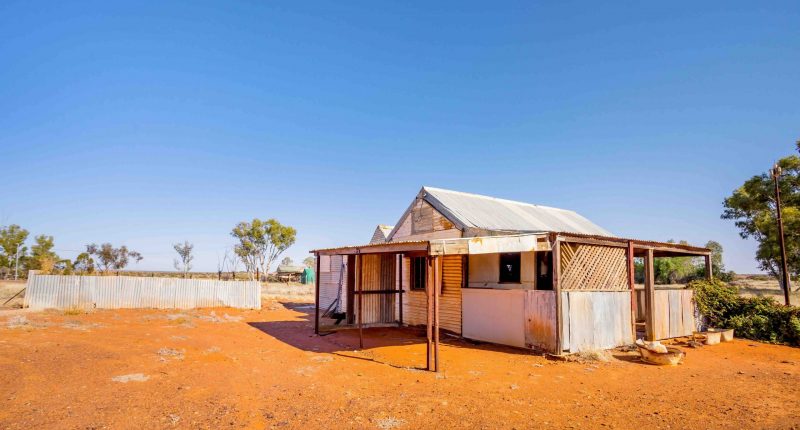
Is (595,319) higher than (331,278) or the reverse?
the reverse

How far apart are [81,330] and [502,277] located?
12243 mm

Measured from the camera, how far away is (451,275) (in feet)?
44.1

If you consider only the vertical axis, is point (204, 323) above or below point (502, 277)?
below

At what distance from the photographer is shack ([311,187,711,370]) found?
32.3 ft

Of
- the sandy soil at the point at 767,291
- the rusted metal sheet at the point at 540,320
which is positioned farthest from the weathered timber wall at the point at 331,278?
the sandy soil at the point at 767,291

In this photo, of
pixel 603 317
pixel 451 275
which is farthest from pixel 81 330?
pixel 603 317

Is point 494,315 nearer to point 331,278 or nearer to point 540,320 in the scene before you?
point 540,320

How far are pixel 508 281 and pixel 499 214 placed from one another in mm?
3897

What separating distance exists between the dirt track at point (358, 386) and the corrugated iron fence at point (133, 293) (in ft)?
19.5

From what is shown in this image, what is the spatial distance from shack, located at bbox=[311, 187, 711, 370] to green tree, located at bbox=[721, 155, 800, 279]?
15180 millimetres

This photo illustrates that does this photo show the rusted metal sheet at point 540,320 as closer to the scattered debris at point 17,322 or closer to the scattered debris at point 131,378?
the scattered debris at point 131,378

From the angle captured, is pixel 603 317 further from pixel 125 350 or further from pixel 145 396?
pixel 125 350

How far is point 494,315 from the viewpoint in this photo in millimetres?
11523

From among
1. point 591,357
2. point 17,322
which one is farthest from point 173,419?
point 17,322
